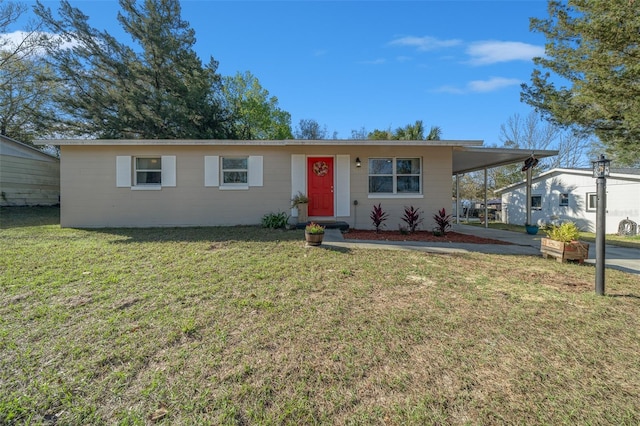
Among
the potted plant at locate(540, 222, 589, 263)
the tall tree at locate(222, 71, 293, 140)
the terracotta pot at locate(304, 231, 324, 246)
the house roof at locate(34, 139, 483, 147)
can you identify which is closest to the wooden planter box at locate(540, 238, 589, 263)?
the potted plant at locate(540, 222, 589, 263)

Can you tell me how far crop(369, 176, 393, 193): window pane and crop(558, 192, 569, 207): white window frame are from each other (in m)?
13.7

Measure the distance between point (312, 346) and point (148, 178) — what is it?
9057 millimetres

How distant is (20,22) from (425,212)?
22.6m

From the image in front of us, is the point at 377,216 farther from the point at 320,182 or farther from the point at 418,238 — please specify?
the point at 320,182

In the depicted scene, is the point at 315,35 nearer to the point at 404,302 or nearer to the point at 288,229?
the point at 288,229

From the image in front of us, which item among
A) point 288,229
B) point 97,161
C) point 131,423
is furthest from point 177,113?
point 131,423

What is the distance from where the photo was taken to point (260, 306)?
10.4 ft

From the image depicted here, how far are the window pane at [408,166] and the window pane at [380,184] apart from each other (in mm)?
421

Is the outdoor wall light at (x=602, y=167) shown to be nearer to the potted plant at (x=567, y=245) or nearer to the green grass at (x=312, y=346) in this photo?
the green grass at (x=312, y=346)

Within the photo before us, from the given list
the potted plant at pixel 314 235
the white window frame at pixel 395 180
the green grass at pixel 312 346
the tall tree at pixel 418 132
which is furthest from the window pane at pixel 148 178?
the tall tree at pixel 418 132

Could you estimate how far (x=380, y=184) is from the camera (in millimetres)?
9453

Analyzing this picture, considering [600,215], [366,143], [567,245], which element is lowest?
[567,245]

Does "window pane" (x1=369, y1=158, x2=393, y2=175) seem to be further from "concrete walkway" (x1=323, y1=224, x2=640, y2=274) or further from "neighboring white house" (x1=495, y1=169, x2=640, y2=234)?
"neighboring white house" (x1=495, y1=169, x2=640, y2=234)

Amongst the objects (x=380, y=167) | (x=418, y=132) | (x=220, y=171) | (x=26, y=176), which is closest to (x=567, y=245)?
(x=380, y=167)
